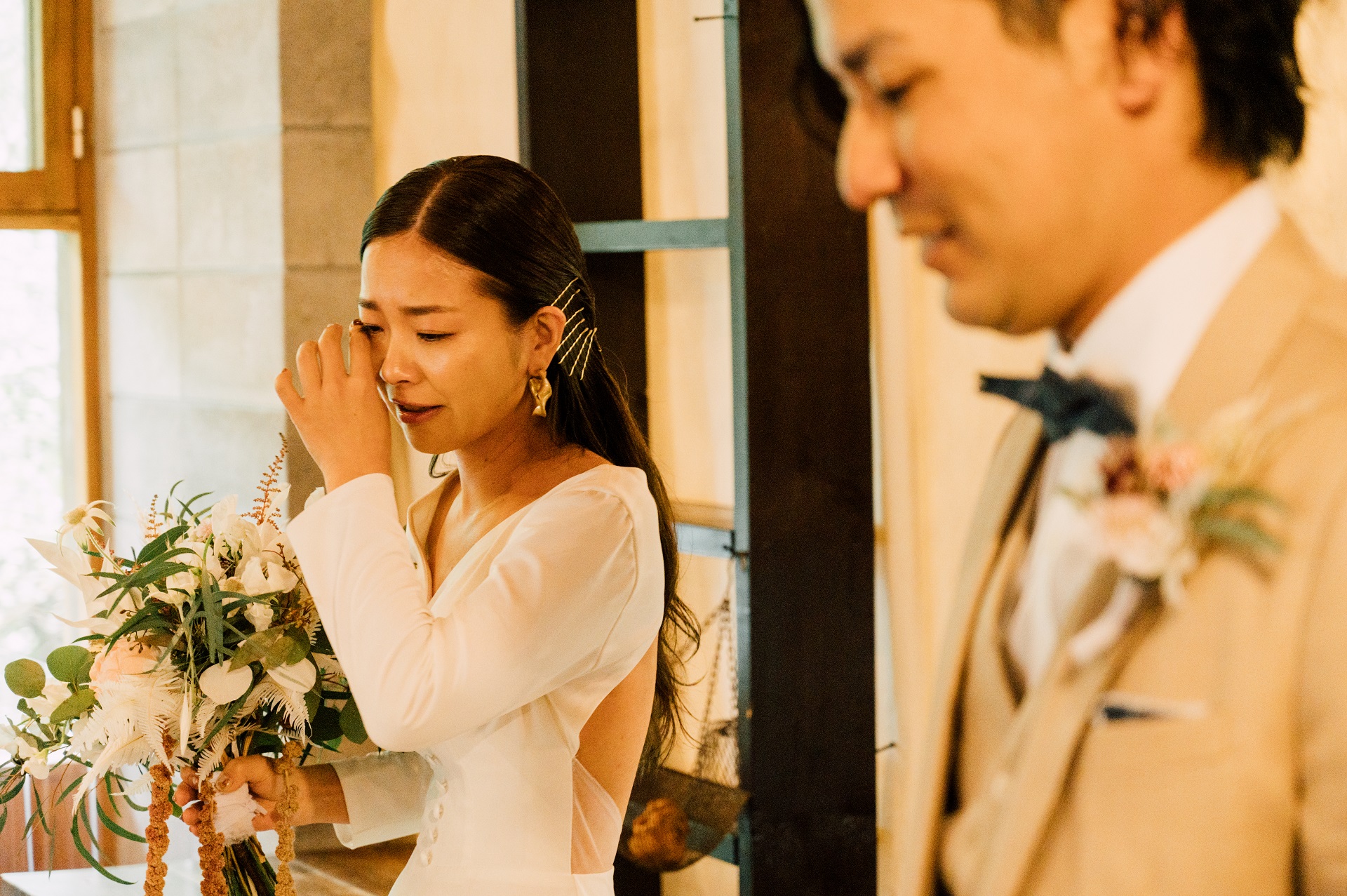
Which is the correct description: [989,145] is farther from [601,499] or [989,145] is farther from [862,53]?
[601,499]

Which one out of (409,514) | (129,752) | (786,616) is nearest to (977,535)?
(786,616)

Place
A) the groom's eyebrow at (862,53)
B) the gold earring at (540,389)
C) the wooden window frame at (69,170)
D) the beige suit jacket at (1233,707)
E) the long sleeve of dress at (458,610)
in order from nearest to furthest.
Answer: the beige suit jacket at (1233,707)
the groom's eyebrow at (862,53)
the long sleeve of dress at (458,610)
the gold earring at (540,389)
the wooden window frame at (69,170)

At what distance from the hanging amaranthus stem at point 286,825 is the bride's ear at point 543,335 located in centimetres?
49

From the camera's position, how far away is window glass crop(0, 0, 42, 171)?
295 centimetres

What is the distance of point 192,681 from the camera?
51.2 inches

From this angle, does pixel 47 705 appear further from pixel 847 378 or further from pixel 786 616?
pixel 847 378

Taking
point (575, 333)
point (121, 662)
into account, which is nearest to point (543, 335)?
point (575, 333)

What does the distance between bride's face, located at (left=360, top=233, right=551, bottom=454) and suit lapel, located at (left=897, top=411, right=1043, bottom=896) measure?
73cm

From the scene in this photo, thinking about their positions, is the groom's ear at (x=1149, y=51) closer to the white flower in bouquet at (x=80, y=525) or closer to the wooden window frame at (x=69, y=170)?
the white flower in bouquet at (x=80, y=525)

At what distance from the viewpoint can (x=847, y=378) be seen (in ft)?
4.85

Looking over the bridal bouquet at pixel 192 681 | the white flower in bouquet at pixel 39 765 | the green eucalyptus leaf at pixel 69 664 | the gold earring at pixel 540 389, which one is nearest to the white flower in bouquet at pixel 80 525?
the bridal bouquet at pixel 192 681

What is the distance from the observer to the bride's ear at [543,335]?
4.48ft

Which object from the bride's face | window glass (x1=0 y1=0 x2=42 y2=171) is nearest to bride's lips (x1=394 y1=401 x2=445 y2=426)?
the bride's face

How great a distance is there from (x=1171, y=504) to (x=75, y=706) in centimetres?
115
